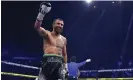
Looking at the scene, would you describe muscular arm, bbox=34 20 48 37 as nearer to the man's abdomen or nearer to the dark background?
the man's abdomen

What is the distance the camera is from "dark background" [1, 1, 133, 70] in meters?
15.3

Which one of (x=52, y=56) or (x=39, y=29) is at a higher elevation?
(x=39, y=29)

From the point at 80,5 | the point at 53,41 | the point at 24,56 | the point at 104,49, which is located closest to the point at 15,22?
the point at 24,56

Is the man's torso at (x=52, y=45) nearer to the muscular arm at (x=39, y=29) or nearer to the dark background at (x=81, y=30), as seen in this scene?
the muscular arm at (x=39, y=29)

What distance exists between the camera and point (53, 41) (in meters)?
4.61

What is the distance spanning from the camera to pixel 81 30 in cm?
1588

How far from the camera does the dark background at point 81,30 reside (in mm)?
15273

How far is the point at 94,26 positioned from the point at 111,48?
1.57 meters

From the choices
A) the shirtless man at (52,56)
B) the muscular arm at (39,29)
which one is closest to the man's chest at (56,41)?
the shirtless man at (52,56)

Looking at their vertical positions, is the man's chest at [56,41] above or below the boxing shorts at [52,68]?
above

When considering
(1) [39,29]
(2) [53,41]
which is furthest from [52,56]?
(1) [39,29]

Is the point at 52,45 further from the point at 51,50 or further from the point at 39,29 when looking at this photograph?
the point at 39,29

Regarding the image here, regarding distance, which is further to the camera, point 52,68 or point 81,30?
point 81,30

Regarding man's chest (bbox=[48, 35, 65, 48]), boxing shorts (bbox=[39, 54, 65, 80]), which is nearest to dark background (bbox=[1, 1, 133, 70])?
man's chest (bbox=[48, 35, 65, 48])
